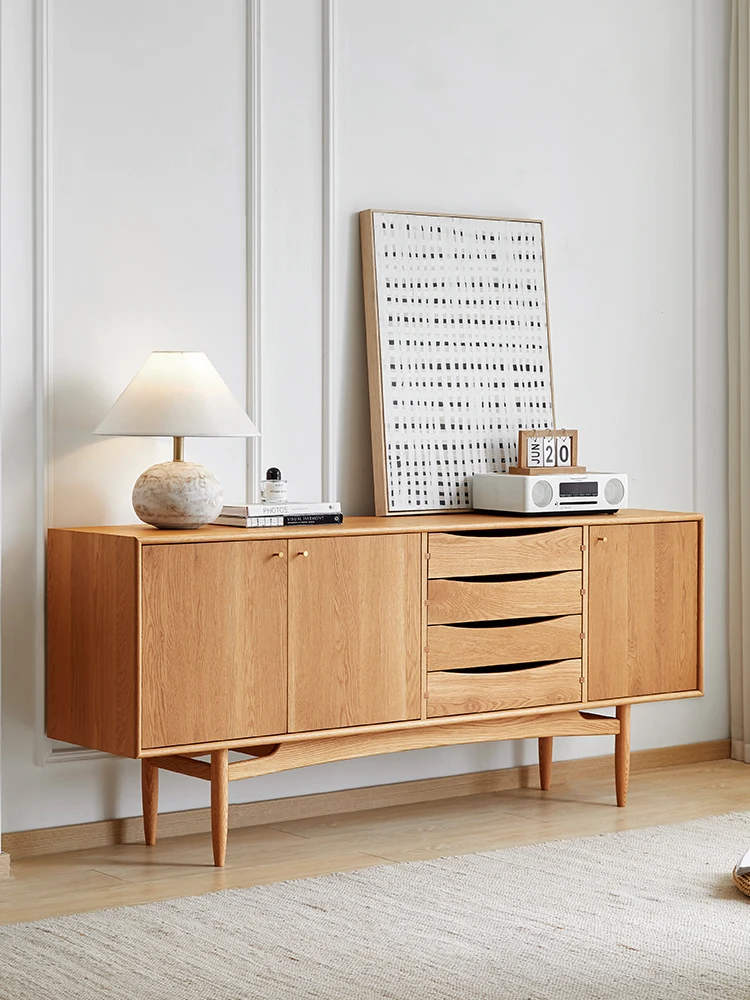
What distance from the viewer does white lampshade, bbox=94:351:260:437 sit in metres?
3.40

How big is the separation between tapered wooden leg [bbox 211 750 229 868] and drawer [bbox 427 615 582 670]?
600mm

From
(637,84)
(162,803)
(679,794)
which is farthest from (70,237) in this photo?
(679,794)

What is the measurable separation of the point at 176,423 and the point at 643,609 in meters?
1.46

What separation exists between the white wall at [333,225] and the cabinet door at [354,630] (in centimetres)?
46

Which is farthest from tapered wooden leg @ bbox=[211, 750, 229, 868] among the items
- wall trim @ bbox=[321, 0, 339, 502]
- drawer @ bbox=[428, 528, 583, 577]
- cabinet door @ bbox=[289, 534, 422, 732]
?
wall trim @ bbox=[321, 0, 339, 502]

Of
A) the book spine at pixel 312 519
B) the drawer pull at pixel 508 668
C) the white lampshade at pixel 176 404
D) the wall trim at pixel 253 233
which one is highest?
the wall trim at pixel 253 233

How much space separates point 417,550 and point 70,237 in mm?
1144

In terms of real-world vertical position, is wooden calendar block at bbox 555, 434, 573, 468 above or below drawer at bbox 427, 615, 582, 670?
above

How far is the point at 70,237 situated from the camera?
3582 mm

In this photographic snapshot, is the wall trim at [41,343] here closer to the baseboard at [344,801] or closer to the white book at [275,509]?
the baseboard at [344,801]

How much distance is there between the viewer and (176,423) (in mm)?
3398

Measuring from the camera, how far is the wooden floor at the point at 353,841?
3.25m

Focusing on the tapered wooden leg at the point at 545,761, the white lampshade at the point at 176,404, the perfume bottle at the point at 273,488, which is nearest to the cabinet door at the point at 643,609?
the tapered wooden leg at the point at 545,761

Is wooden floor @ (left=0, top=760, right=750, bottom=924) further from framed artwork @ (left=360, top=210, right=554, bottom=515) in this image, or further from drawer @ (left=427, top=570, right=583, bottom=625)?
framed artwork @ (left=360, top=210, right=554, bottom=515)
